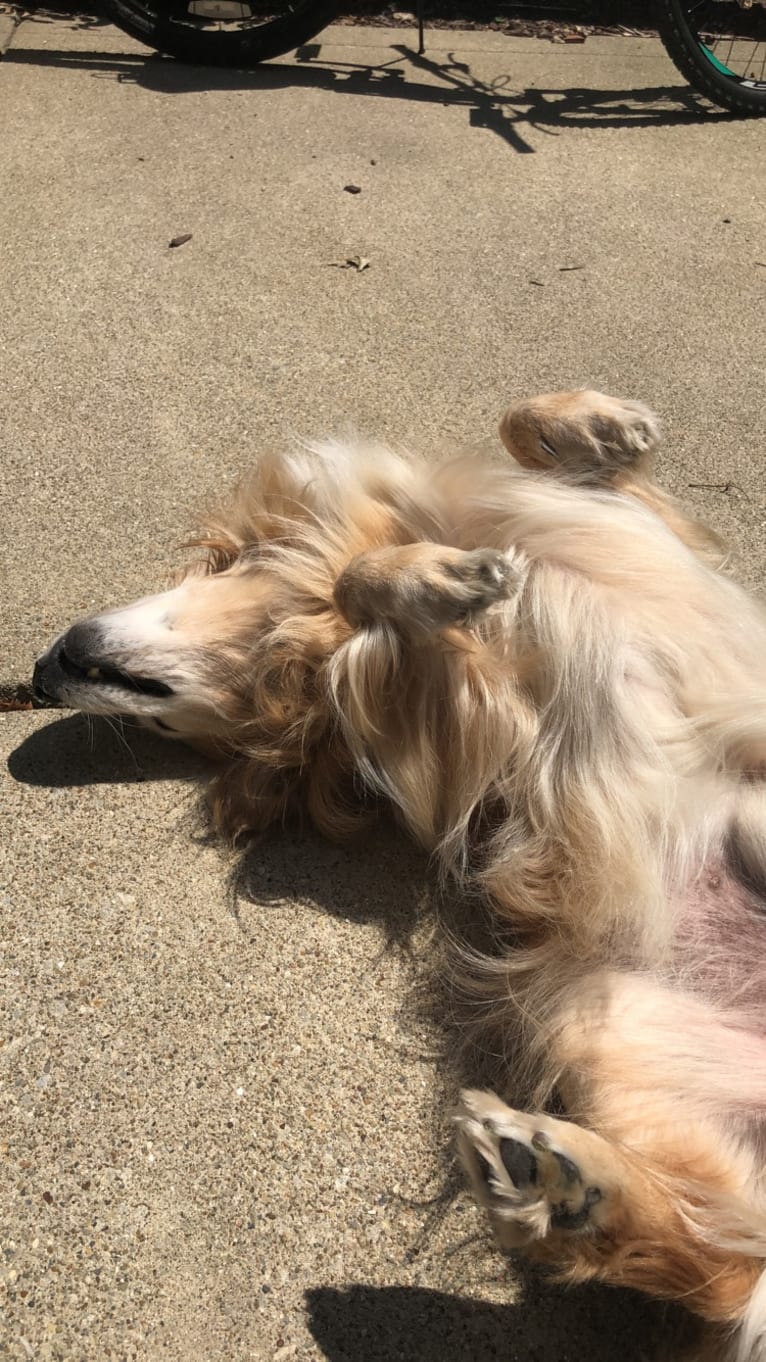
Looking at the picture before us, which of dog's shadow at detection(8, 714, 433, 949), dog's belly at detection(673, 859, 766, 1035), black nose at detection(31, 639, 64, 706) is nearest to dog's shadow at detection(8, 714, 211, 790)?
dog's shadow at detection(8, 714, 433, 949)

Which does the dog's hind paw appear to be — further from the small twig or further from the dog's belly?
the small twig

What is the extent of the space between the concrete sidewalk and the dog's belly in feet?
1.83

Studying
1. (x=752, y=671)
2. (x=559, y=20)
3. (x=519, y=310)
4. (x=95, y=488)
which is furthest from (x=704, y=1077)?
(x=559, y=20)

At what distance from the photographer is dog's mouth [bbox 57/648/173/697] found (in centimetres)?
244

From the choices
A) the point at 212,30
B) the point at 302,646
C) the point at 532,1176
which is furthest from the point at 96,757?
the point at 212,30

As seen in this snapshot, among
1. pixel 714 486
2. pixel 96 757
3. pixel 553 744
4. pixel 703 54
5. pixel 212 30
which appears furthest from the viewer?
pixel 212 30

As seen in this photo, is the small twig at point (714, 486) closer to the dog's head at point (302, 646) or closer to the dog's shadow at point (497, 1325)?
the dog's head at point (302, 646)

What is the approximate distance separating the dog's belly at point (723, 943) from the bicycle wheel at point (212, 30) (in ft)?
17.4

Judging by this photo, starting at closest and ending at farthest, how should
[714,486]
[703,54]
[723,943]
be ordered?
[723,943] < [714,486] < [703,54]

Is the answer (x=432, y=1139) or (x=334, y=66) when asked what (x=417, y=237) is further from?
(x=432, y=1139)

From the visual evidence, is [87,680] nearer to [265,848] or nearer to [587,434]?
[265,848]

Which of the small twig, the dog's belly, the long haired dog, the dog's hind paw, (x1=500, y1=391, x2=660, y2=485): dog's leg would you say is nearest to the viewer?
the dog's hind paw

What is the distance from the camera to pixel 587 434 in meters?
2.61

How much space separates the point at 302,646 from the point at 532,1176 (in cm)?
127
